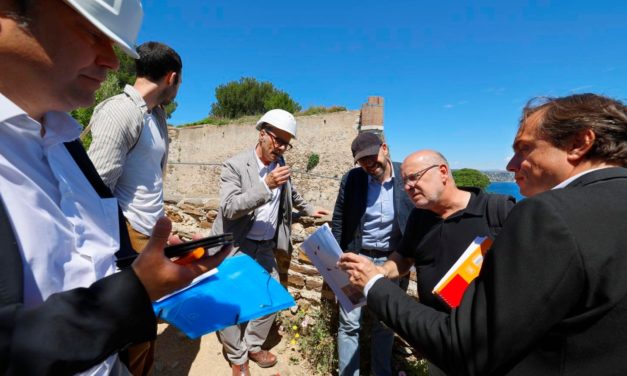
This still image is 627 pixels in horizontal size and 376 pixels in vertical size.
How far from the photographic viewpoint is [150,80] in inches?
81.8

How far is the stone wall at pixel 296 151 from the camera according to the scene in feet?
52.6

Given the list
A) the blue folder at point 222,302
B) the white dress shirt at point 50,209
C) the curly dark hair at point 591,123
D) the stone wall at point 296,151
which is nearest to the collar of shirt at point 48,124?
the white dress shirt at point 50,209

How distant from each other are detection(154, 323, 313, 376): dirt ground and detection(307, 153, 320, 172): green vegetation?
14.2 m

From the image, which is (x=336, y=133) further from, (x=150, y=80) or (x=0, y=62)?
(x=0, y=62)

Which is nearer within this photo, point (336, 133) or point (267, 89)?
point (336, 133)

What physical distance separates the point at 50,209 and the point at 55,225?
0.04m

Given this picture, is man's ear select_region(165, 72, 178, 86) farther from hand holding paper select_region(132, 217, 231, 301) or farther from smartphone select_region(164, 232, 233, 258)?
hand holding paper select_region(132, 217, 231, 301)

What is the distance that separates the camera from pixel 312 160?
17.1 metres

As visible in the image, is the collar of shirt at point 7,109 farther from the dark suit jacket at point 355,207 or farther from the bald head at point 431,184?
the dark suit jacket at point 355,207

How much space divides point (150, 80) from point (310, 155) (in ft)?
49.6

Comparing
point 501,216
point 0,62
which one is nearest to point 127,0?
point 0,62

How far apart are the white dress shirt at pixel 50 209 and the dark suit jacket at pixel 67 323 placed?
0.09 metres

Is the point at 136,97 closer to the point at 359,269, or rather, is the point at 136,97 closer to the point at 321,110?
the point at 359,269

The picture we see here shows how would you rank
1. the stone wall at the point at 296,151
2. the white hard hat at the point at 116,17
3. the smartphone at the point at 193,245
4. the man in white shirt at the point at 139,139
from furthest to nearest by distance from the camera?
the stone wall at the point at 296,151 → the man in white shirt at the point at 139,139 → the smartphone at the point at 193,245 → the white hard hat at the point at 116,17
